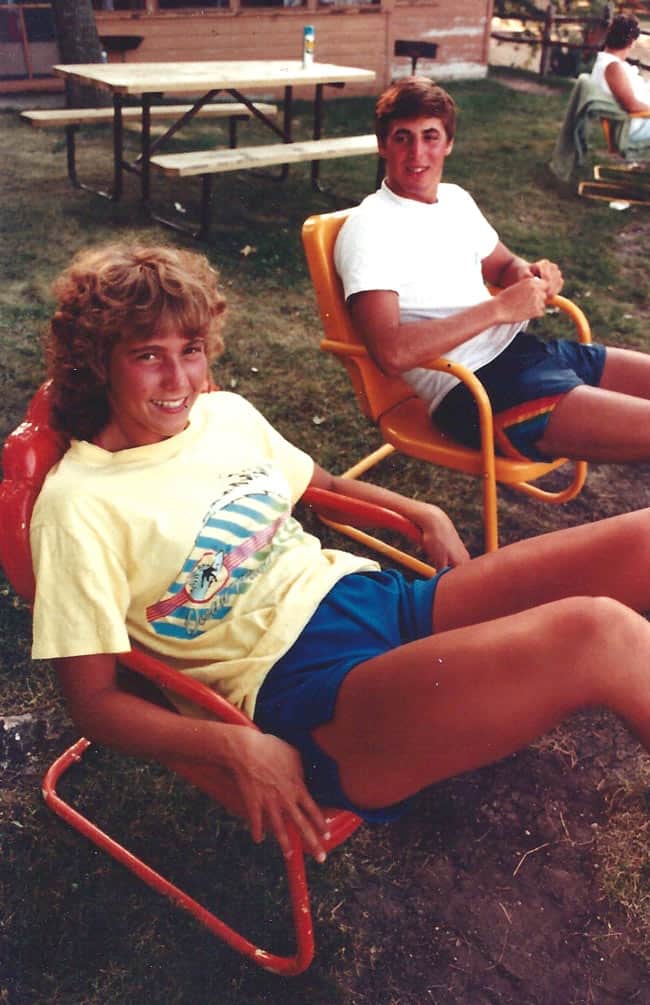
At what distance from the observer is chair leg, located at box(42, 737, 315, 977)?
159cm

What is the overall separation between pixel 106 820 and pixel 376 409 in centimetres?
151

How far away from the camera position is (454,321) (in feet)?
8.79

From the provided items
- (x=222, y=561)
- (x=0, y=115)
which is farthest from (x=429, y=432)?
(x=0, y=115)

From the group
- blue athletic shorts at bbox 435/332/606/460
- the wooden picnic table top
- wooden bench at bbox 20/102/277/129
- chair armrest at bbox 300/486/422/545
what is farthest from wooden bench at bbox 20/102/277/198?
chair armrest at bbox 300/486/422/545

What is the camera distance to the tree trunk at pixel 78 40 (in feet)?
26.9

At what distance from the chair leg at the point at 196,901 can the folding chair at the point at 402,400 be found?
129cm

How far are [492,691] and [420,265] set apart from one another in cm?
174

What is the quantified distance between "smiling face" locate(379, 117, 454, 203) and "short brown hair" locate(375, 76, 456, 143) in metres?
0.02

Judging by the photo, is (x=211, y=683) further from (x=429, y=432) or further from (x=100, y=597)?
(x=429, y=432)

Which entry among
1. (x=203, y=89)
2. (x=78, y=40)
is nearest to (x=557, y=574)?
(x=203, y=89)

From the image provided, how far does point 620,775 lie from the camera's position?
2.32 meters

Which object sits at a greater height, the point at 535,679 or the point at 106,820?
the point at 535,679

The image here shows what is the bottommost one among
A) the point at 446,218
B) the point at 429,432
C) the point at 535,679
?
the point at 429,432

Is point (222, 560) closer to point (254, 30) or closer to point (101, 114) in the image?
point (101, 114)
